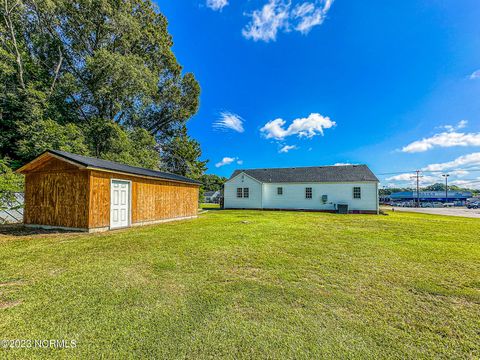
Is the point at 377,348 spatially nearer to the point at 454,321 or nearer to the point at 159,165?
the point at 454,321

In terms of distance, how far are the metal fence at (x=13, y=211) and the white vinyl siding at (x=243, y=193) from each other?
1534cm

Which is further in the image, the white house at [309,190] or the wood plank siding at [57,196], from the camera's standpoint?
the white house at [309,190]

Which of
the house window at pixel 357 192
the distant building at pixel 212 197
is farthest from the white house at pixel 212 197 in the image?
the house window at pixel 357 192

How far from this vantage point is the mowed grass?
203cm

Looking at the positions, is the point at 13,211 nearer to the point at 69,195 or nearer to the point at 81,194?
the point at 69,195

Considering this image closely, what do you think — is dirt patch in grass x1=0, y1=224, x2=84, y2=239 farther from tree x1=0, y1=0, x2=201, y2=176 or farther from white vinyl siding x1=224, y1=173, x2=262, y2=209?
white vinyl siding x1=224, y1=173, x2=262, y2=209

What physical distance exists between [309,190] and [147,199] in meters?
15.5

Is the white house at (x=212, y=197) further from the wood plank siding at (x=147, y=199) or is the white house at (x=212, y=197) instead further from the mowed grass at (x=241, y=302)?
the mowed grass at (x=241, y=302)

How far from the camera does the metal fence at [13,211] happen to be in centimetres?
896

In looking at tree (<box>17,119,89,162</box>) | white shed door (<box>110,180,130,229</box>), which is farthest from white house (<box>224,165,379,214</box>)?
tree (<box>17,119,89,162</box>)

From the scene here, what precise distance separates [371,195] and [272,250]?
1685 centimetres

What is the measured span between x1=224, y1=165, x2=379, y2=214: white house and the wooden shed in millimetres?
12733

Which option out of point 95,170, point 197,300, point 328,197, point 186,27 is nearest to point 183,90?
point 186,27

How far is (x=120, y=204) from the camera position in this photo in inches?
344
